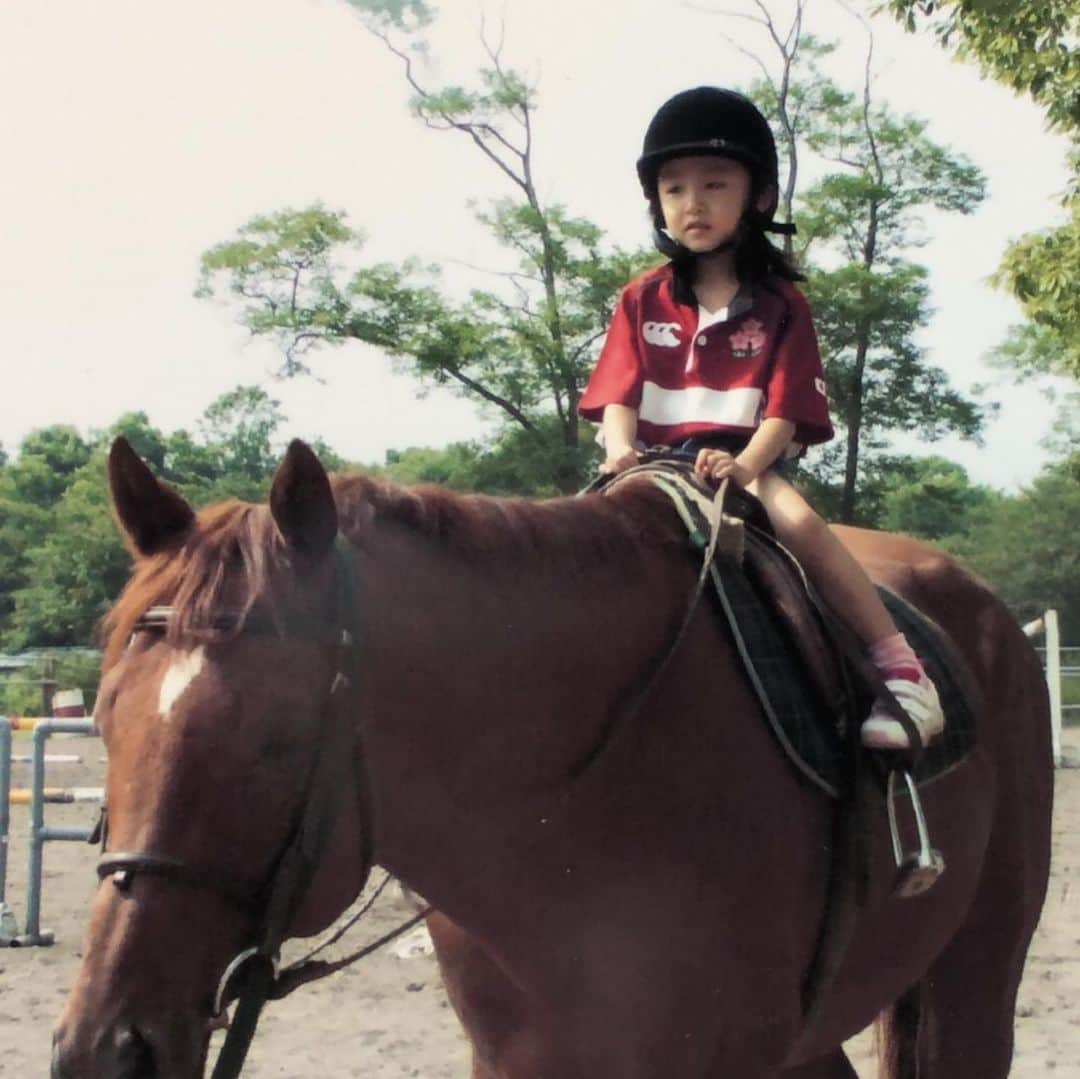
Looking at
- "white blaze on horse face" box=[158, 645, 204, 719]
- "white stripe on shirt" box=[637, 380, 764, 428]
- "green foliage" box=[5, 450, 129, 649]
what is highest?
"green foliage" box=[5, 450, 129, 649]

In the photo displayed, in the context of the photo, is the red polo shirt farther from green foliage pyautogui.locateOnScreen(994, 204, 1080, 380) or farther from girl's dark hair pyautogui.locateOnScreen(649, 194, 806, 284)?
green foliage pyautogui.locateOnScreen(994, 204, 1080, 380)

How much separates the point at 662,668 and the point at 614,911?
0.40 m

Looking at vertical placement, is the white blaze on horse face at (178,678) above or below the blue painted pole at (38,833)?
above

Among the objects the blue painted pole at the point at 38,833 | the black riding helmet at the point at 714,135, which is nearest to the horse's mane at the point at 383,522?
the black riding helmet at the point at 714,135

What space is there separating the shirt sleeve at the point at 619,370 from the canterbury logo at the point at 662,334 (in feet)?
0.08

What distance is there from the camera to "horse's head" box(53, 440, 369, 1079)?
5.59 feet

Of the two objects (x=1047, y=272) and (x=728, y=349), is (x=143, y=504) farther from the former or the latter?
(x=1047, y=272)

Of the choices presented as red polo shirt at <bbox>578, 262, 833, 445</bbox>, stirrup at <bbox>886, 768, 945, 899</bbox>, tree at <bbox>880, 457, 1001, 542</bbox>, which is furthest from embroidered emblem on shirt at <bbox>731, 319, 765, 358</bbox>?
tree at <bbox>880, 457, 1001, 542</bbox>

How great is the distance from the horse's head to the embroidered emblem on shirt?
130cm

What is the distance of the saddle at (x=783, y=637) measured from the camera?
2.56 metres

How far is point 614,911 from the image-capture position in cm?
222

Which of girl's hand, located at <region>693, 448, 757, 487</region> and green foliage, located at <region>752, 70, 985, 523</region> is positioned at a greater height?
green foliage, located at <region>752, 70, 985, 523</region>

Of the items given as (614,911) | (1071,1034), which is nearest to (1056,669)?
(1071,1034)

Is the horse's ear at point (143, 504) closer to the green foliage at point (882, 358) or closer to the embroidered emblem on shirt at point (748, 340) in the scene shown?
the embroidered emblem on shirt at point (748, 340)
